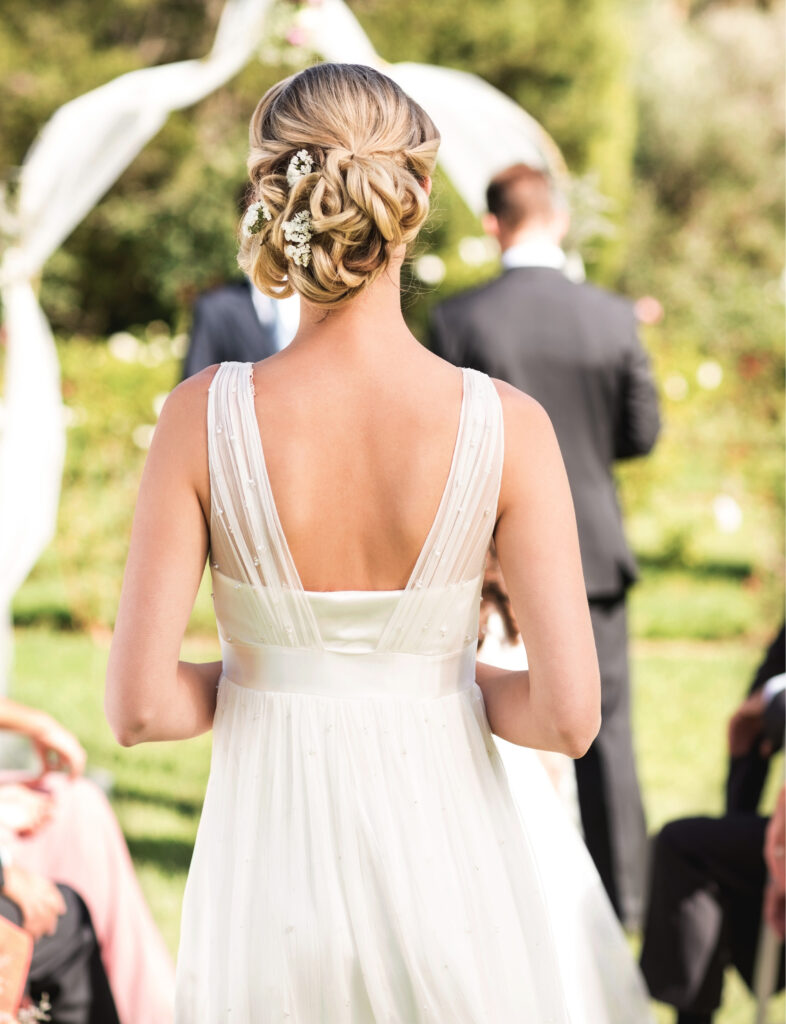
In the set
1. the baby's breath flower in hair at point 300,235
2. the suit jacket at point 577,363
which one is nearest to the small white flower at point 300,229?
the baby's breath flower in hair at point 300,235

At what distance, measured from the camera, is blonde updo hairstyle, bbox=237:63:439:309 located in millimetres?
1477

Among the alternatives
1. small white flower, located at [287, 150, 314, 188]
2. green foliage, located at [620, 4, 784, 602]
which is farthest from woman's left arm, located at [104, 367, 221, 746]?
green foliage, located at [620, 4, 784, 602]

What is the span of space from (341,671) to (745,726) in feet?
5.05

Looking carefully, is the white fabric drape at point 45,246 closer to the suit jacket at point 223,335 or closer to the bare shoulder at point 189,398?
the suit jacket at point 223,335

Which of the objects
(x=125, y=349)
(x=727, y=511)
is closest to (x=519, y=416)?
(x=727, y=511)

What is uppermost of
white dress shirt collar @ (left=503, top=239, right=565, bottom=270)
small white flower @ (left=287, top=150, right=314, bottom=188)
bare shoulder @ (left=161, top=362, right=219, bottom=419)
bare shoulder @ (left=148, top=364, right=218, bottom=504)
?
small white flower @ (left=287, top=150, right=314, bottom=188)

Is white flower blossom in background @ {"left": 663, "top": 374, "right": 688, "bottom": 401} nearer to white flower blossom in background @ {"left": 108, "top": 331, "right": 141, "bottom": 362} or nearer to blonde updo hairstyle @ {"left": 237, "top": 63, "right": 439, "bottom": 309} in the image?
white flower blossom in background @ {"left": 108, "top": 331, "right": 141, "bottom": 362}

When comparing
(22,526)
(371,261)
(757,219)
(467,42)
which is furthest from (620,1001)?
Answer: (757,219)

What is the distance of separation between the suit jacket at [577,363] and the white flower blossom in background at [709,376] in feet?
14.3

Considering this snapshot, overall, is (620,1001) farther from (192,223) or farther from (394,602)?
(192,223)

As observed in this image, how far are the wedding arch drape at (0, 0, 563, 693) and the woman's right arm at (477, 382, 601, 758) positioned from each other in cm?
313

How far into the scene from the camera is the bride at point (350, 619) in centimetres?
153

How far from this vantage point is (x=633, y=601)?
25.5 ft

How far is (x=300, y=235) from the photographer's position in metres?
1.51
